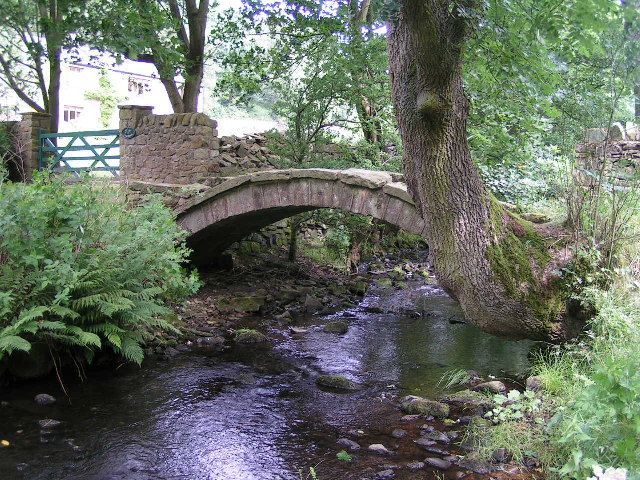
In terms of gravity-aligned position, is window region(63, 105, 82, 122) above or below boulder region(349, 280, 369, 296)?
above

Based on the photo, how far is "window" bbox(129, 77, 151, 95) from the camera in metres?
26.7

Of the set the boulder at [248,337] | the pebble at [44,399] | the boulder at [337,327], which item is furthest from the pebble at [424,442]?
the boulder at [337,327]

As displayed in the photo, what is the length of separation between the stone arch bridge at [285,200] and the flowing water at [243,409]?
1.77 metres

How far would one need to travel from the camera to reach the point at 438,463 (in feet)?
14.9

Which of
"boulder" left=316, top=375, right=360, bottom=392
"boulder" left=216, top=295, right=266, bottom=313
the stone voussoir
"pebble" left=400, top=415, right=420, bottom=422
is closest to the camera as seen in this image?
"pebble" left=400, top=415, right=420, bottom=422

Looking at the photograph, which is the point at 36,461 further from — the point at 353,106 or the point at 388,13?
the point at 353,106

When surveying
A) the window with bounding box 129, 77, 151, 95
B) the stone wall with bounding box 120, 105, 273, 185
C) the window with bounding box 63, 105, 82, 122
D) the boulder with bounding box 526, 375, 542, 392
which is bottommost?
the boulder with bounding box 526, 375, 542, 392

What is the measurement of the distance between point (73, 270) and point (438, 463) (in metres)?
3.79

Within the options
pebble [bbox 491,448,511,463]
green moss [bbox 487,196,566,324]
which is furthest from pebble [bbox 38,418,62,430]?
green moss [bbox 487,196,566,324]

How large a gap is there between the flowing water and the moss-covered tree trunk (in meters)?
1.10

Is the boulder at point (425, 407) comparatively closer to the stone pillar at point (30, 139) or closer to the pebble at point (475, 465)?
the pebble at point (475, 465)

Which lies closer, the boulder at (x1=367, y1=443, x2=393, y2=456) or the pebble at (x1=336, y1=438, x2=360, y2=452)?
the boulder at (x1=367, y1=443, x2=393, y2=456)

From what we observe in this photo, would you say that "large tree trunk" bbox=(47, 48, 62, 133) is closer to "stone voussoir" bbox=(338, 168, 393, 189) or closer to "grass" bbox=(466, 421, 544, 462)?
"stone voussoir" bbox=(338, 168, 393, 189)

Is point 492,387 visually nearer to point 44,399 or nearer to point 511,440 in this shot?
point 511,440
